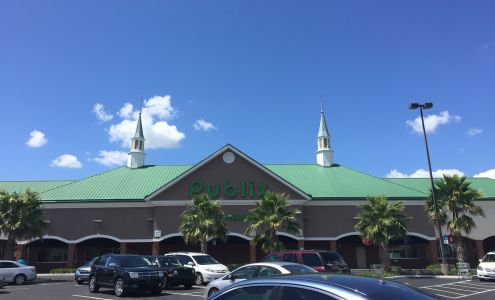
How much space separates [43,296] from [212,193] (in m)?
20.2

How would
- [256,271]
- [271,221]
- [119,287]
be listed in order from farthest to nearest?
[271,221]
[119,287]
[256,271]

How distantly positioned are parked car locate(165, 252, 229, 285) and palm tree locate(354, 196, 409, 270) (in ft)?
43.5

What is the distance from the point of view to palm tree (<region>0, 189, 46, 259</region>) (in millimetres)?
31734

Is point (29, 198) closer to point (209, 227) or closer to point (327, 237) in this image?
point (209, 227)

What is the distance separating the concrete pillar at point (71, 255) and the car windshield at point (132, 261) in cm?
2089

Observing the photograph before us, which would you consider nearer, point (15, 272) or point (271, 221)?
point (15, 272)

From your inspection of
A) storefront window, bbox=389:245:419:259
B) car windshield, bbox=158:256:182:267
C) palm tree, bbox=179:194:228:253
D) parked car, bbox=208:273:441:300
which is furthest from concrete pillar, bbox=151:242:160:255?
parked car, bbox=208:273:441:300

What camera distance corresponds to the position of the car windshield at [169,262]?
2147 cm


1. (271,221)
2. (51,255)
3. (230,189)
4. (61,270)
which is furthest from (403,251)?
(51,255)

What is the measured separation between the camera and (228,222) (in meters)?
36.5

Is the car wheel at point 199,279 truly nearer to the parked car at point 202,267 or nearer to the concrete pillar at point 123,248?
the parked car at point 202,267

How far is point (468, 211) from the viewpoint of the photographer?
104 feet

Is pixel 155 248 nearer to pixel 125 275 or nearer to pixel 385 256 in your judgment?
pixel 385 256

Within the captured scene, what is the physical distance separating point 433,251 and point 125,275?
29148 mm
